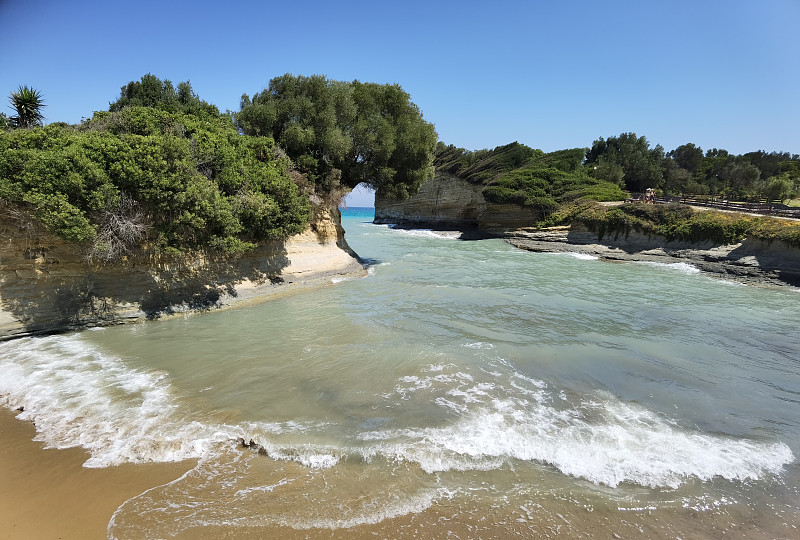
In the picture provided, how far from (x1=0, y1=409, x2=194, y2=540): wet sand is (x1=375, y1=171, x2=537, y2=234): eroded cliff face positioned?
41.0m

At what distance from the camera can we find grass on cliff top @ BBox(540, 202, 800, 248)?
76.7 ft

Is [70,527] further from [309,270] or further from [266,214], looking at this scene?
[309,270]

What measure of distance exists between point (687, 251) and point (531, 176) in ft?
78.1

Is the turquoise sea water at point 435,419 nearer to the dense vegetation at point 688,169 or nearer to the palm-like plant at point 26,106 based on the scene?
the palm-like plant at point 26,106

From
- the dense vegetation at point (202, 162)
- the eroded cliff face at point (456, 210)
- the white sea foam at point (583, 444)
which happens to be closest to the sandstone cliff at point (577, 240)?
the eroded cliff face at point (456, 210)

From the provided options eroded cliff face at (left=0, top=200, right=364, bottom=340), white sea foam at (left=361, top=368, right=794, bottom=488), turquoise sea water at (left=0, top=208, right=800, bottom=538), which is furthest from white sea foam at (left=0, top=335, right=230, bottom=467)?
white sea foam at (left=361, top=368, right=794, bottom=488)

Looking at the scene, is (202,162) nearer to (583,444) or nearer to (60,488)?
(60,488)

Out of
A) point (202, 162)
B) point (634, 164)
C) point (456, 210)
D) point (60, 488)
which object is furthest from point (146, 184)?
point (634, 164)

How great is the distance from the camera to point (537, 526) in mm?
4246

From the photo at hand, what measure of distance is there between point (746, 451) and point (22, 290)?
1584 cm

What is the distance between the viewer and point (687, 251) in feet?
91.1

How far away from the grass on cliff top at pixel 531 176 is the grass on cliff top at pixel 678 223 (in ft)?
14.2

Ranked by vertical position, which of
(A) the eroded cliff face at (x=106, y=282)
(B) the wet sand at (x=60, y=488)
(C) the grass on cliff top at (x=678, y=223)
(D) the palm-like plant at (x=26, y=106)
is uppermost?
(D) the palm-like plant at (x=26, y=106)

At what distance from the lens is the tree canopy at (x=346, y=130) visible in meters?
18.3
